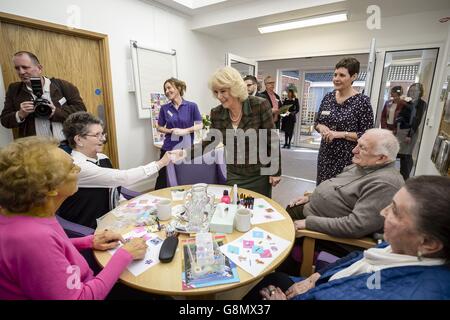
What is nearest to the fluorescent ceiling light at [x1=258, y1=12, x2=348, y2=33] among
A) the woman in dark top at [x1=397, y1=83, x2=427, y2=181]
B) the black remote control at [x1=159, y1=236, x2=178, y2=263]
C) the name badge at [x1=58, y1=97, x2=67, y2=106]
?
the woman in dark top at [x1=397, y1=83, x2=427, y2=181]

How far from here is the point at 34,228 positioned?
0.72 m

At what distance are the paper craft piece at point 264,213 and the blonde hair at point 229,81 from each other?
2.64ft

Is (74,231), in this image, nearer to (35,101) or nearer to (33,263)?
(33,263)

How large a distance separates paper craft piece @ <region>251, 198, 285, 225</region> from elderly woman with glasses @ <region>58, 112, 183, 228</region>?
760mm

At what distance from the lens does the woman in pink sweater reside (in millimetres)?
688

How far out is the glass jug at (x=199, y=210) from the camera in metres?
1.24

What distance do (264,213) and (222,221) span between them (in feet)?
1.04

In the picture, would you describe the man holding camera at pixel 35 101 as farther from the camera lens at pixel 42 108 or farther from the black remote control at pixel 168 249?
the black remote control at pixel 168 249

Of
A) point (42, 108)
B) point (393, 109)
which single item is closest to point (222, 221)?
point (42, 108)

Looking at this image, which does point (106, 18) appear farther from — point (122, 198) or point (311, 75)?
point (311, 75)

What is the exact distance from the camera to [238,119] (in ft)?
6.21

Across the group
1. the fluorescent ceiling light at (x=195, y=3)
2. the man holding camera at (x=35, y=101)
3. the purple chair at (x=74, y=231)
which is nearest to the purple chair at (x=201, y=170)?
the purple chair at (x=74, y=231)

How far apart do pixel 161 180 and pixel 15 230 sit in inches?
86.5

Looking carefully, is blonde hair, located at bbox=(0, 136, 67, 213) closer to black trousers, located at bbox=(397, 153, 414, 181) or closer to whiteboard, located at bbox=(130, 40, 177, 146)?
whiteboard, located at bbox=(130, 40, 177, 146)
